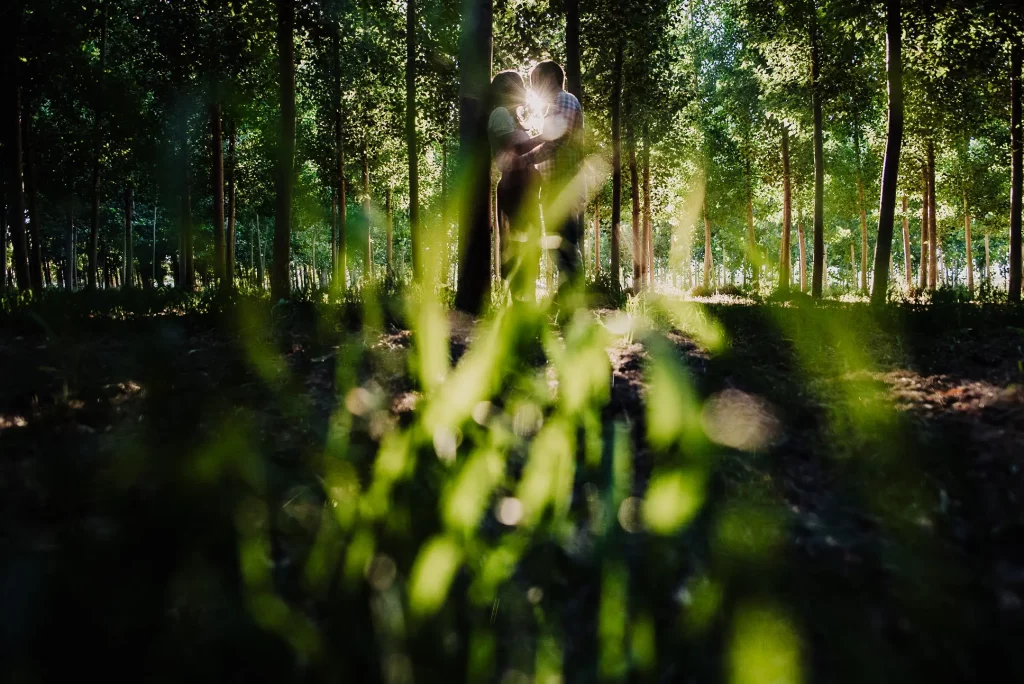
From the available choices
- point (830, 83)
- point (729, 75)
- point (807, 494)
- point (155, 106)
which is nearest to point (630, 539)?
point (807, 494)

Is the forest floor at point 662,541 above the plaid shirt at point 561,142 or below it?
below

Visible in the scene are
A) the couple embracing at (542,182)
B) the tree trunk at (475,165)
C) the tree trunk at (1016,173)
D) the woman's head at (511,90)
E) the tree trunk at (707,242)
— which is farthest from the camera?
the tree trunk at (707,242)

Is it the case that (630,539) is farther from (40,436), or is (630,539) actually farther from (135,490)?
(40,436)

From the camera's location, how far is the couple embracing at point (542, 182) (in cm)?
641

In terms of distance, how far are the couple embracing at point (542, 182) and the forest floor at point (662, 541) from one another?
241 centimetres

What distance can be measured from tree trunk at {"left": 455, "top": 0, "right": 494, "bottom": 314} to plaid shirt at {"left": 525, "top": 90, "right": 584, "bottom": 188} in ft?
2.83

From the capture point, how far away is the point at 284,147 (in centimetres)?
1016

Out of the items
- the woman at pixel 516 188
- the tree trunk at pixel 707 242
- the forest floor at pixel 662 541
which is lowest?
the forest floor at pixel 662 541

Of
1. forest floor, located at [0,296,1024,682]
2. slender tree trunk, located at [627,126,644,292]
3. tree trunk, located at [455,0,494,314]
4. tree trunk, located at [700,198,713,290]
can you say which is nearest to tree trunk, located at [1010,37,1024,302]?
slender tree trunk, located at [627,126,644,292]

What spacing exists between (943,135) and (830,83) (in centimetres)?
617

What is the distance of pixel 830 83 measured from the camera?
50.4ft

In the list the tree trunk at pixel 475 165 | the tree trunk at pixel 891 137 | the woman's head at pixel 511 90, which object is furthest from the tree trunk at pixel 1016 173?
the tree trunk at pixel 475 165

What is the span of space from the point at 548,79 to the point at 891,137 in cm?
892

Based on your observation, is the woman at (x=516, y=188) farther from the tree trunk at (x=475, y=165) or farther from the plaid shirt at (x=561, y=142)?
the tree trunk at (x=475, y=165)
